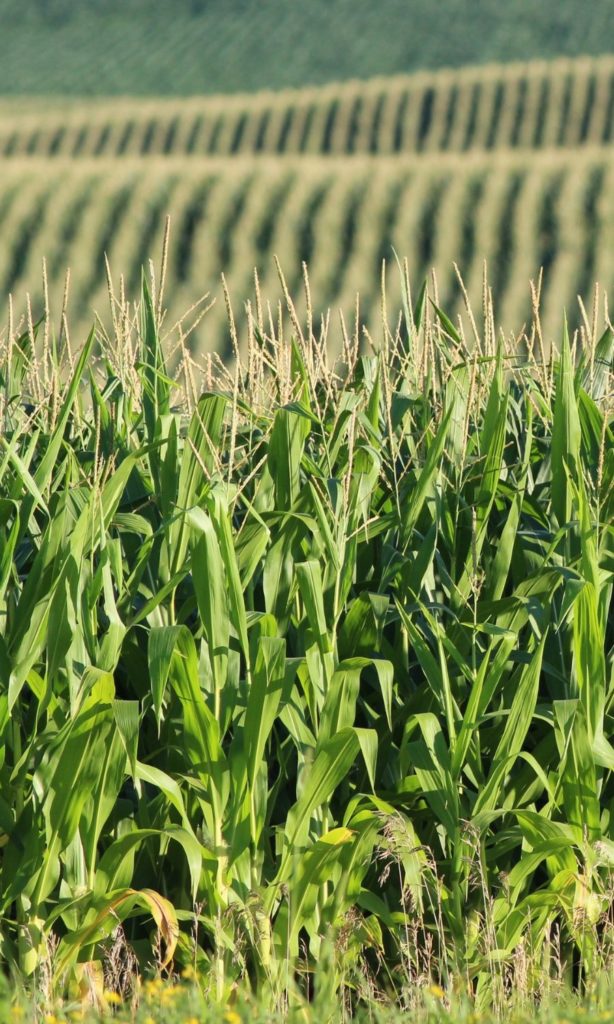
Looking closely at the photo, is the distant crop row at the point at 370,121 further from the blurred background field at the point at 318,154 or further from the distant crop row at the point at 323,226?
the distant crop row at the point at 323,226

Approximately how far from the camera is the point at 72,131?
76.2ft

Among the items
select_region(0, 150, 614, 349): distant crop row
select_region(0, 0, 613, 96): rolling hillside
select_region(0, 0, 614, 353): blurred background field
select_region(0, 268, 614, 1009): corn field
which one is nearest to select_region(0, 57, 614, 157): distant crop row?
select_region(0, 0, 614, 353): blurred background field

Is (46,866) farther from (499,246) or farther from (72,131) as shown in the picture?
(72,131)

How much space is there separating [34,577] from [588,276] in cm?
1152

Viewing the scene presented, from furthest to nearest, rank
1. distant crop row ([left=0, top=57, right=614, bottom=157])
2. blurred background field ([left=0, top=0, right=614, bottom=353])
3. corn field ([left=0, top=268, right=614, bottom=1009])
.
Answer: distant crop row ([left=0, top=57, right=614, bottom=157])
blurred background field ([left=0, top=0, right=614, bottom=353])
corn field ([left=0, top=268, right=614, bottom=1009])

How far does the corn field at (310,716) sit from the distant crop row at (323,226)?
1006 centimetres

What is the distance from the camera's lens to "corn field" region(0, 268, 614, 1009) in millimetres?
2473

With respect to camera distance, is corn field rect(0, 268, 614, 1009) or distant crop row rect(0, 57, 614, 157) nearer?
corn field rect(0, 268, 614, 1009)

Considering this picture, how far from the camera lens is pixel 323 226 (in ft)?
47.1

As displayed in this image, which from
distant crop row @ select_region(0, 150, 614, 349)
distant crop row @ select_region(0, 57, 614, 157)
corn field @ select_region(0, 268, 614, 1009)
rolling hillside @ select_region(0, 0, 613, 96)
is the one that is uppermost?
corn field @ select_region(0, 268, 614, 1009)

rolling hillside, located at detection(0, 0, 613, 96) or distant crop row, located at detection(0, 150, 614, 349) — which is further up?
distant crop row, located at detection(0, 150, 614, 349)

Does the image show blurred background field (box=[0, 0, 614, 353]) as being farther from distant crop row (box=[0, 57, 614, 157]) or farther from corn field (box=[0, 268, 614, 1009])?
corn field (box=[0, 268, 614, 1009])

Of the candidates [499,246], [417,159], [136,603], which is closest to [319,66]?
[417,159]

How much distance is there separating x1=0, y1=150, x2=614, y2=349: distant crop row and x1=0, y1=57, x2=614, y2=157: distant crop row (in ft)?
20.9
